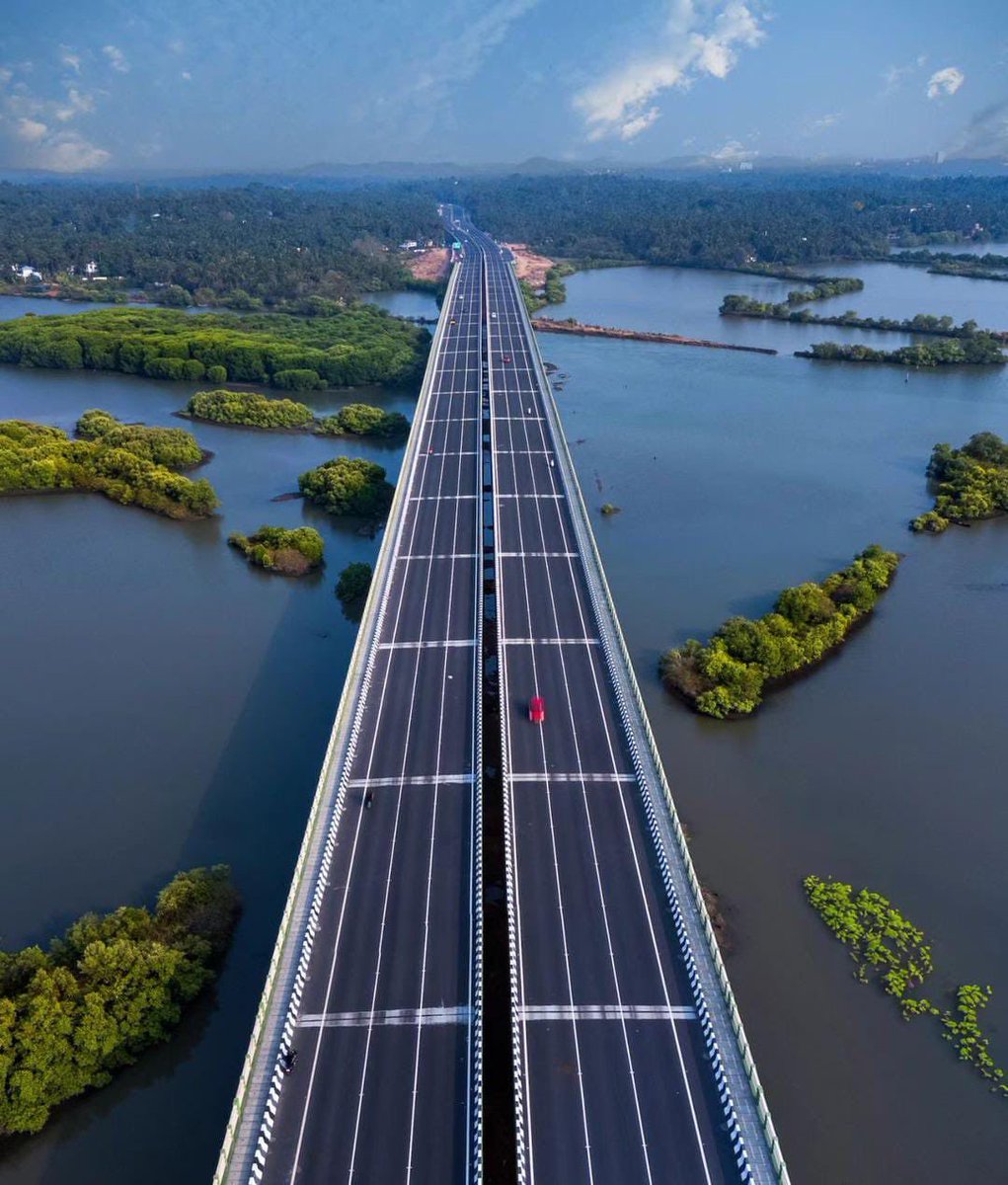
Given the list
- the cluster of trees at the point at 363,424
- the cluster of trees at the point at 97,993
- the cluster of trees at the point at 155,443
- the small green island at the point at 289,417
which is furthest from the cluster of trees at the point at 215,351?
the cluster of trees at the point at 97,993

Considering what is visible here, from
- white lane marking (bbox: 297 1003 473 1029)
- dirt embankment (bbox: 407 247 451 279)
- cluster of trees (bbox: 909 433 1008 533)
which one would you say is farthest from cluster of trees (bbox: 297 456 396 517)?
dirt embankment (bbox: 407 247 451 279)

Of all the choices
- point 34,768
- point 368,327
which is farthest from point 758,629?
point 368,327

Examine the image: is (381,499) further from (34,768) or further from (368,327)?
(368,327)

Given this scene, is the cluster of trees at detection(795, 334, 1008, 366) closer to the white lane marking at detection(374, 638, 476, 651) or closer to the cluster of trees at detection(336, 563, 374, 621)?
the cluster of trees at detection(336, 563, 374, 621)

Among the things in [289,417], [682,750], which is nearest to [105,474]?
[289,417]

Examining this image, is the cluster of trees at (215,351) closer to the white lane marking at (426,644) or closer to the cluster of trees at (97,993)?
the white lane marking at (426,644)
